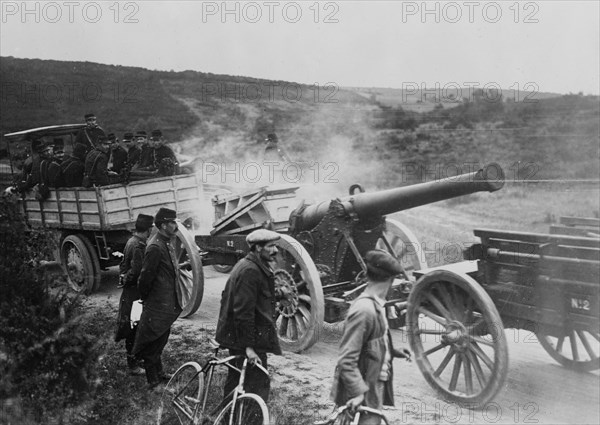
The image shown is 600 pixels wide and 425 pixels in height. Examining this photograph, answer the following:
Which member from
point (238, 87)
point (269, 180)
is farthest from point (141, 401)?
point (238, 87)

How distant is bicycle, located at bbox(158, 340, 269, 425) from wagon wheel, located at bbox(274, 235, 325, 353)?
1.70m

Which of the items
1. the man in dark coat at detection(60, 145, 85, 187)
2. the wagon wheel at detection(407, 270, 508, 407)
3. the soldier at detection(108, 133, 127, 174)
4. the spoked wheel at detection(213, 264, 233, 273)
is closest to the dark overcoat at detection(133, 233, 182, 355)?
the wagon wheel at detection(407, 270, 508, 407)

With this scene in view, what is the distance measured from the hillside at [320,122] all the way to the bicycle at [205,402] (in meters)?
14.2

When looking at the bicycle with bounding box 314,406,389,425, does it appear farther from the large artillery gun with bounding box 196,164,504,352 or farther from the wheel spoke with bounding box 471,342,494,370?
the large artillery gun with bounding box 196,164,504,352

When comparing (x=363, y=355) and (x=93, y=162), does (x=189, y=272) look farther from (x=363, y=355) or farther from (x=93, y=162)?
(x=363, y=355)

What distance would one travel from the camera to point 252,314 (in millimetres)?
4379

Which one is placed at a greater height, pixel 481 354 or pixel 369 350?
pixel 369 350

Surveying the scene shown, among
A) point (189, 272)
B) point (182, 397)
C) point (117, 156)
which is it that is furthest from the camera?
point (117, 156)

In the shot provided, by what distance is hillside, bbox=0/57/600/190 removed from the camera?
75.1 feet

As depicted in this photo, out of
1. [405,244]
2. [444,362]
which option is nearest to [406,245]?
[405,244]

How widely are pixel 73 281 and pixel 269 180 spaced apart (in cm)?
375

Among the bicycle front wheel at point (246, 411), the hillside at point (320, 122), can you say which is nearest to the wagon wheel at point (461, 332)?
the bicycle front wheel at point (246, 411)

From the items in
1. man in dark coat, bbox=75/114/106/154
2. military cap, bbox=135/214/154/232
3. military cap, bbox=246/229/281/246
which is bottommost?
military cap, bbox=135/214/154/232

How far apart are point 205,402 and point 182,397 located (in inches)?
18.2
